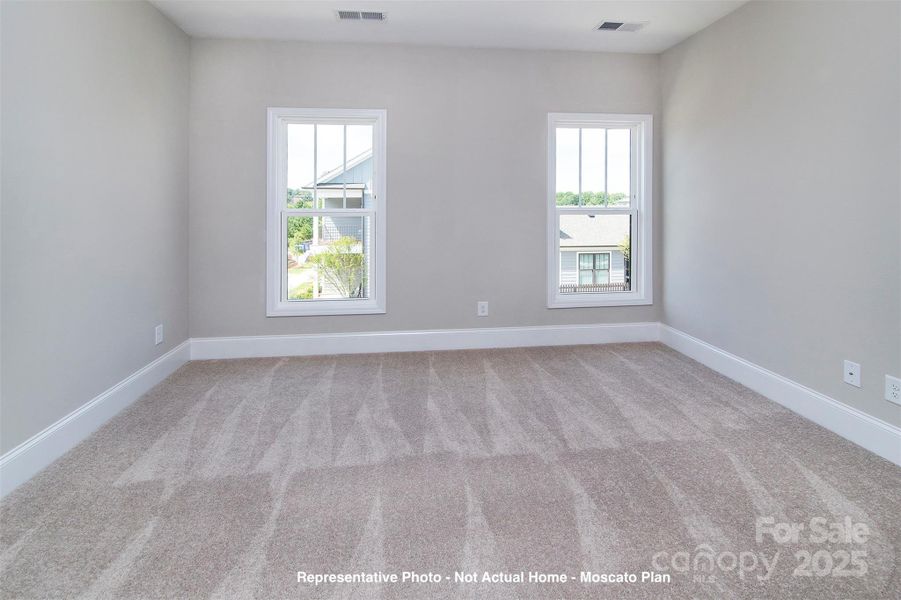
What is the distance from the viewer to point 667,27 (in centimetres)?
363

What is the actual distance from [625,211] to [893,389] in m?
2.57

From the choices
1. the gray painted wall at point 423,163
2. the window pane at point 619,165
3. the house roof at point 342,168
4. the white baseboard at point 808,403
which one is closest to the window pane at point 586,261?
the gray painted wall at point 423,163

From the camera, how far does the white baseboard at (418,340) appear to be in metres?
3.96

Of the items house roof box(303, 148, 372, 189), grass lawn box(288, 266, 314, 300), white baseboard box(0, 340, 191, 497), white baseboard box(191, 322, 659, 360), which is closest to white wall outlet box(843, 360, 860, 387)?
white baseboard box(191, 322, 659, 360)

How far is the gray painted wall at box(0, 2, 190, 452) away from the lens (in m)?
Answer: 1.99

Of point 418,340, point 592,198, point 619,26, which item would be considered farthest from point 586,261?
point 619,26

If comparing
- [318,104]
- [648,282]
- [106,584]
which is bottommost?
[106,584]

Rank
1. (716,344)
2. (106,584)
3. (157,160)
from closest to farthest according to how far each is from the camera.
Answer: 1. (106,584)
2. (157,160)
3. (716,344)

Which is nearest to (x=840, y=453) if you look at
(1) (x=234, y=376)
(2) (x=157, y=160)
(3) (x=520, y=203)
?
(3) (x=520, y=203)

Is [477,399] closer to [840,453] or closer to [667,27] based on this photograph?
[840,453]

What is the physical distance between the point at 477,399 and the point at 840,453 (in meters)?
1.89

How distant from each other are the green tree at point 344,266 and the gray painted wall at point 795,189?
2.86m

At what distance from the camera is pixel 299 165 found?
404 centimetres

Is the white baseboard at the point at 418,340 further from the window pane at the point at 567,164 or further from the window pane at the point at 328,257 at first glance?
the window pane at the point at 567,164
